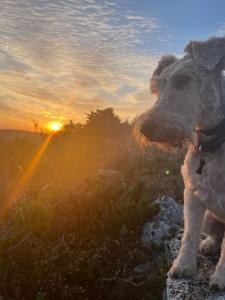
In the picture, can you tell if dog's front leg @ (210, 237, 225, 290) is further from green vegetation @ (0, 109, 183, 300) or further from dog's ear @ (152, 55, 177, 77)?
dog's ear @ (152, 55, 177, 77)

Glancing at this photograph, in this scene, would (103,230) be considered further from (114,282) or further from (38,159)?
(38,159)

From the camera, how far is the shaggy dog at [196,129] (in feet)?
14.2

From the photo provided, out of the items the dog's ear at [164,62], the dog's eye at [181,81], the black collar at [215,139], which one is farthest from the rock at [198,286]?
the dog's ear at [164,62]

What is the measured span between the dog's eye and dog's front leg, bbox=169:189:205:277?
1217 millimetres

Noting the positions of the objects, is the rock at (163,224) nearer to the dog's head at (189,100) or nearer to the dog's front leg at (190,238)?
the dog's front leg at (190,238)

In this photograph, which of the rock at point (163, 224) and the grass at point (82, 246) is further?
the rock at point (163, 224)

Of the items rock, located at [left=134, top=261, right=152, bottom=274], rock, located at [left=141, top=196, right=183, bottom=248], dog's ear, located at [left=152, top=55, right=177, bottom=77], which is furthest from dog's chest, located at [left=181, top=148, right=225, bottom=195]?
rock, located at [left=141, top=196, right=183, bottom=248]

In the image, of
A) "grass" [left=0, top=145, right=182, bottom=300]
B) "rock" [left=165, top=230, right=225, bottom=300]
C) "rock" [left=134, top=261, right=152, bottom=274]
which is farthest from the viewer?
"rock" [left=134, top=261, right=152, bottom=274]

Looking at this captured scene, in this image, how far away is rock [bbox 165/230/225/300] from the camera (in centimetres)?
438

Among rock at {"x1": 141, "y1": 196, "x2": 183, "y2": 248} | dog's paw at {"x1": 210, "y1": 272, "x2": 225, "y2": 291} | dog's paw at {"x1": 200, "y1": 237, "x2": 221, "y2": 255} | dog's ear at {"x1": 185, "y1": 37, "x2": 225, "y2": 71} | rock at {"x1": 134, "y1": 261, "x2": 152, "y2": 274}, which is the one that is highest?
dog's ear at {"x1": 185, "y1": 37, "x2": 225, "y2": 71}

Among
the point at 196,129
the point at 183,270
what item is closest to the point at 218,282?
the point at 183,270

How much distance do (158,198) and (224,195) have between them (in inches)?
151

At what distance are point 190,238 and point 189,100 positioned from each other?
1614mm

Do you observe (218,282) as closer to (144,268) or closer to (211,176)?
(211,176)
